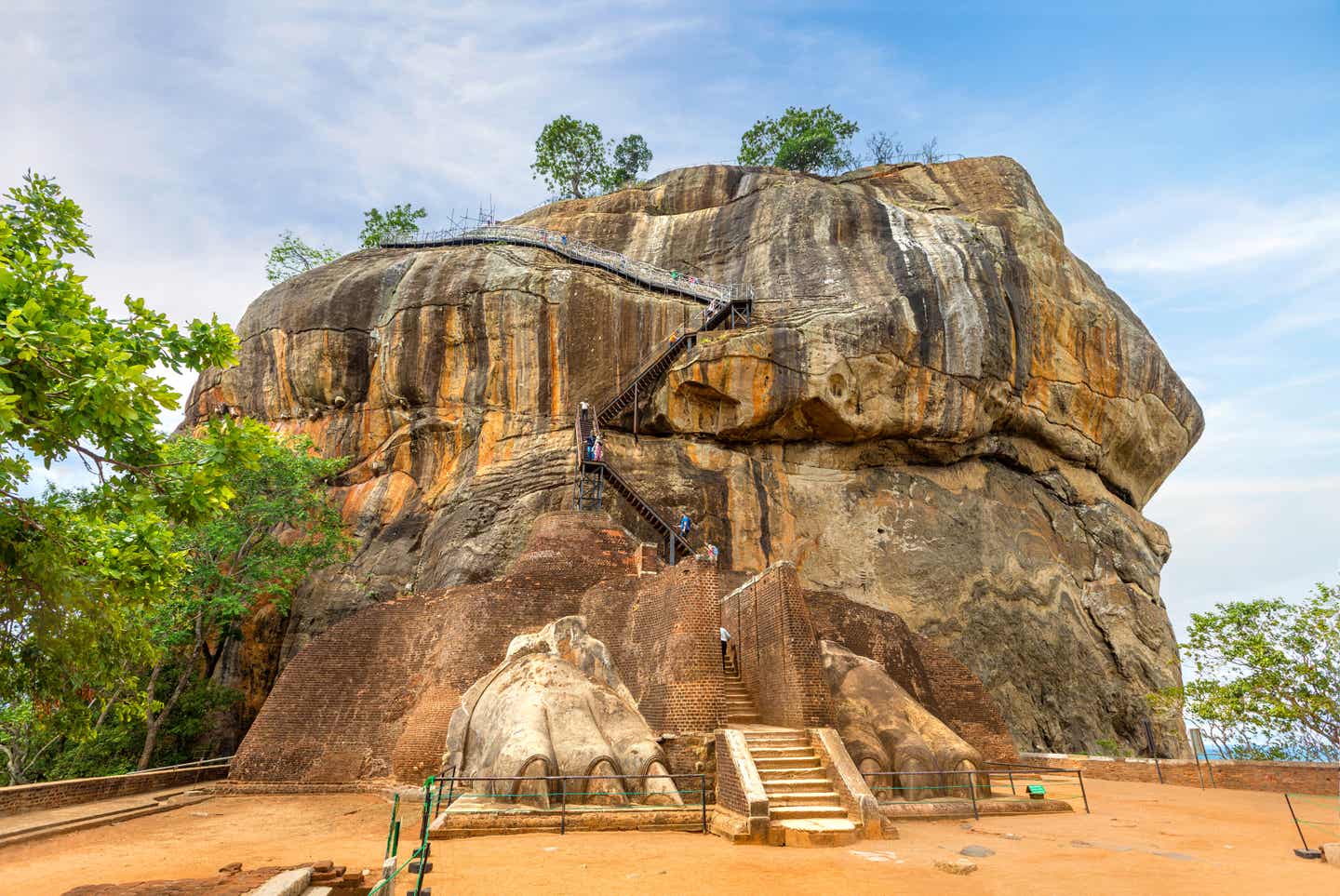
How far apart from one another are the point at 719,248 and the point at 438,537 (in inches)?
669

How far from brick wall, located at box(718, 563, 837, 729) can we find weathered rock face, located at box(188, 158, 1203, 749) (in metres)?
11.7

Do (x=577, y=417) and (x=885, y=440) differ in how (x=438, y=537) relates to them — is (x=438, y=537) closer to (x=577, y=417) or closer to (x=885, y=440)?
Answer: (x=577, y=417)

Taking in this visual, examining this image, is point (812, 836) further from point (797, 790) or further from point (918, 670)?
point (918, 670)

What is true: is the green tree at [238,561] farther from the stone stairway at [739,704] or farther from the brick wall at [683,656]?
the stone stairway at [739,704]

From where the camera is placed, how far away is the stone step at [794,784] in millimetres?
9336

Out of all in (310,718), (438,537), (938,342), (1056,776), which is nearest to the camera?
(310,718)

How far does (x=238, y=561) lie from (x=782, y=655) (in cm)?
1687

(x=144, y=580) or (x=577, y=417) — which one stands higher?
(x=577, y=417)

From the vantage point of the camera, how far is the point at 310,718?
15.6 meters

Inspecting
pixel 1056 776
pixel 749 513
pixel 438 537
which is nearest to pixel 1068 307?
pixel 749 513

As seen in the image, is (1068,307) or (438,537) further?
(1068,307)

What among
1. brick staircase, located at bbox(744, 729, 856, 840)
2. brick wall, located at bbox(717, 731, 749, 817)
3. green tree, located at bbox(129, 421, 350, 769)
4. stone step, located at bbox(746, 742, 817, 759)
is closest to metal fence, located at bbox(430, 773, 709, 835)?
brick wall, located at bbox(717, 731, 749, 817)

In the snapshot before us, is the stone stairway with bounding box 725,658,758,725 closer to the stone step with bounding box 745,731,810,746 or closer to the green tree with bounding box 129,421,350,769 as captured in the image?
the stone step with bounding box 745,731,810,746

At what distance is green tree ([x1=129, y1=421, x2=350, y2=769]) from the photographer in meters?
19.0
